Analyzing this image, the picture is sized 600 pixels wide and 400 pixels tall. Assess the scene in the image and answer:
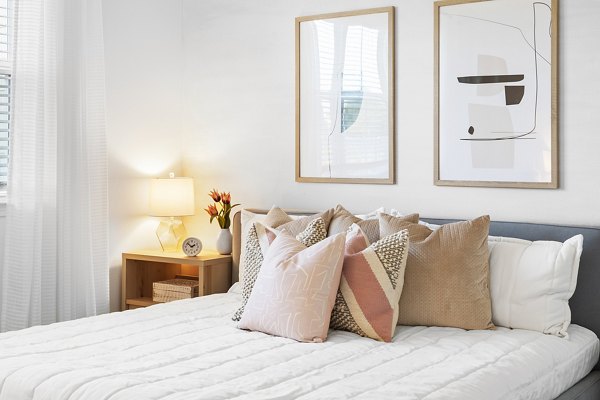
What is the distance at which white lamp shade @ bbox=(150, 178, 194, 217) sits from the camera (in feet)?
13.6

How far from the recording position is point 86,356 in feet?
8.19

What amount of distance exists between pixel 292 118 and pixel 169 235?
94 centimetres

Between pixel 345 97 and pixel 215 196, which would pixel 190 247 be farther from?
pixel 345 97

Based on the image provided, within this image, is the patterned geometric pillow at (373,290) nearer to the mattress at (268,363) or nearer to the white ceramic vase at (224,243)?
the mattress at (268,363)

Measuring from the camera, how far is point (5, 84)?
3.65 metres

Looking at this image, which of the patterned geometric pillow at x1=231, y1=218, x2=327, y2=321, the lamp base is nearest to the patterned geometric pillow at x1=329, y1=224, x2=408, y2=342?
the patterned geometric pillow at x1=231, y1=218, x2=327, y2=321

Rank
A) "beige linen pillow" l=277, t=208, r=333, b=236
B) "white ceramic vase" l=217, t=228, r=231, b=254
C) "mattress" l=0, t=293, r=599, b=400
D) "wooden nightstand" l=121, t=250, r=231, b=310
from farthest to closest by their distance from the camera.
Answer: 1. "white ceramic vase" l=217, t=228, r=231, b=254
2. "wooden nightstand" l=121, t=250, r=231, b=310
3. "beige linen pillow" l=277, t=208, r=333, b=236
4. "mattress" l=0, t=293, r=599, b=400

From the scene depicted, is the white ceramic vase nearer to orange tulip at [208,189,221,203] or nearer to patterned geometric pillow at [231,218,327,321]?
orange tulip at [208,189,221,203]

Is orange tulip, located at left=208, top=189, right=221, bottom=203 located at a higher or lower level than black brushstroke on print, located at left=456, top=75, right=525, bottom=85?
lower

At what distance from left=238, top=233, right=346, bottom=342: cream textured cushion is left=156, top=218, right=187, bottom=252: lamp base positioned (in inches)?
56.1

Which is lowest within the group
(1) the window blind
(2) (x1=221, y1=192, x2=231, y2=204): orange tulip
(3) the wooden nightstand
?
(3) the wooden nightstand

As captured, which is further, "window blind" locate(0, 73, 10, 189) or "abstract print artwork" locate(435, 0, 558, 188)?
"window blind" locate(0, 73, 10, 189)

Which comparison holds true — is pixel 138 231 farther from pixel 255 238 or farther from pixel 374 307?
pixel 374 307

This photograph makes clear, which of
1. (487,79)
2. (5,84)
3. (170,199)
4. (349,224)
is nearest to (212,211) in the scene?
(170,199)
